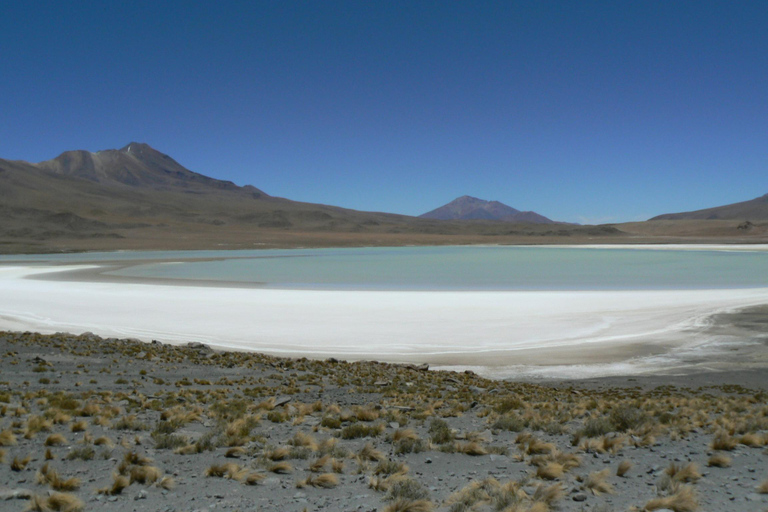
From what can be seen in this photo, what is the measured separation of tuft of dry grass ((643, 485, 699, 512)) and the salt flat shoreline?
722cm

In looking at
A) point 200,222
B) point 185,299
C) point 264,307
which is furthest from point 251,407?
point 200,222

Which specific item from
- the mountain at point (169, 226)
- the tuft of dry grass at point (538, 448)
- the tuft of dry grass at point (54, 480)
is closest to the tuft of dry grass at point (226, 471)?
the tuft of dry grass at point (54, 480)

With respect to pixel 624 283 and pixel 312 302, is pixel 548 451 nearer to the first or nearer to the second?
pixel 312 302

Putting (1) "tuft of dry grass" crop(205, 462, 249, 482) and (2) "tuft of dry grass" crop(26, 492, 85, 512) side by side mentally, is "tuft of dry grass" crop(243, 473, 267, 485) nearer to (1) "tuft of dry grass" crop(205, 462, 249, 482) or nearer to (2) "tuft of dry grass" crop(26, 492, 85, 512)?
(1) "tuft of dry grass" crop(205, 462, 249, 482)

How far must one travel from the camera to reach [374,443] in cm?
564

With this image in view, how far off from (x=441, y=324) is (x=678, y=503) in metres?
12.8

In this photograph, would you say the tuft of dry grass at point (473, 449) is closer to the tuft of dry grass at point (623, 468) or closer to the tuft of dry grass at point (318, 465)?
the tuft of dry grass at point (623, 468)

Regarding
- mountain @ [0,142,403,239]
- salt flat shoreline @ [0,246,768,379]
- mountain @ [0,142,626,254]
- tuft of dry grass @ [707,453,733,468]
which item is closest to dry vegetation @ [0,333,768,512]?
tuft of dry grass @ [707,453,733,468]

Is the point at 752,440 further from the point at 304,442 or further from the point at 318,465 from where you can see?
the point at 304,442

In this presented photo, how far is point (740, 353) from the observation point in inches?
494

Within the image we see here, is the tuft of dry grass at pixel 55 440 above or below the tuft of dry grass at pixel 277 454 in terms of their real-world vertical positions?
above

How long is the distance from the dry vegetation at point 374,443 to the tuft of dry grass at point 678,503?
1 centimetres

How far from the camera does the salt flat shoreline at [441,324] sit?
12.6m

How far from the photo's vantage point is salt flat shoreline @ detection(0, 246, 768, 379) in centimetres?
1264
